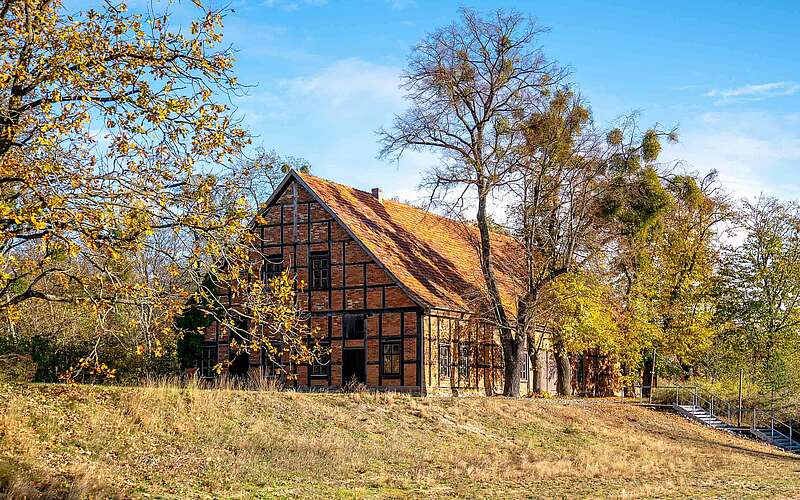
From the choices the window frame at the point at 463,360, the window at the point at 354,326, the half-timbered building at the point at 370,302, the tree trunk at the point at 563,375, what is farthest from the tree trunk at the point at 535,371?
the window at the point at 354,326

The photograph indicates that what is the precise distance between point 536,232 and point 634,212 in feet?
14.3

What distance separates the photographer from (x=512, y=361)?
33688 mm

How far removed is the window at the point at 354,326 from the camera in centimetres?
3300

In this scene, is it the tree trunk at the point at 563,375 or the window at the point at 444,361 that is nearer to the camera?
the window at the point at 444,361

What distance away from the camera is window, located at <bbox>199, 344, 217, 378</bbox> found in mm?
35938

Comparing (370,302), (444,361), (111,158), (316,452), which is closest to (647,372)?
(444,361)

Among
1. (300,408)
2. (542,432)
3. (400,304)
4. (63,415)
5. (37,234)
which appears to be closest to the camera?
(37,234)

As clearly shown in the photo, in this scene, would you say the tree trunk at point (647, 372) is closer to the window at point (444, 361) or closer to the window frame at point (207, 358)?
the window at point (444, 361)

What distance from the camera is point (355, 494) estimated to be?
48.4 ft

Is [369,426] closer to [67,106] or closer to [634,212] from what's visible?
[67,106]

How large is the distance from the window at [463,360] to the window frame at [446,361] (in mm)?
672

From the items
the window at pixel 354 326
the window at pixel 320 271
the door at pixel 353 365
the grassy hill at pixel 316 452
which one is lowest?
the grassy hill at pixel 316 452

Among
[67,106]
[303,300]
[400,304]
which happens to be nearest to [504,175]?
[400,304]

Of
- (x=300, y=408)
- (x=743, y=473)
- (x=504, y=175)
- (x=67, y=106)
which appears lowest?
(x=743, y=473)
